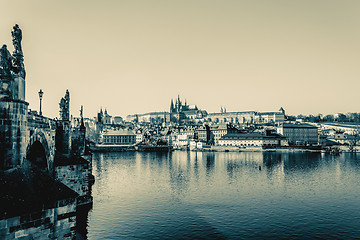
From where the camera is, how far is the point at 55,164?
2897 cm

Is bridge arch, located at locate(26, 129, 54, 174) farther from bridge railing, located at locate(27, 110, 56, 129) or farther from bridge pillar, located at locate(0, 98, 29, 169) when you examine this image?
bridge pillar, located at locate(0, 98, 29, 169)

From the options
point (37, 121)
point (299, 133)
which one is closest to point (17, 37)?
point (37, 121)

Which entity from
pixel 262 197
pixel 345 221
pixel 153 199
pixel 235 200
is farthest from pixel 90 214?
pixel 345 221

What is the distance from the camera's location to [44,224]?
48.7 ft

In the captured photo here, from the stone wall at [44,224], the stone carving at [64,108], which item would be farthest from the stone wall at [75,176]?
the stone wall at [44,224]

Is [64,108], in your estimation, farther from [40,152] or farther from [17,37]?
[17,37]

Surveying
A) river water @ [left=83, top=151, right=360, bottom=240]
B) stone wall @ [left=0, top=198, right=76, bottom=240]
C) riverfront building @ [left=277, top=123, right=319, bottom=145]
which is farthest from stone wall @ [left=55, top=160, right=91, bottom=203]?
riverfront building @ [left=277, top=123, right=319, bottom=145]

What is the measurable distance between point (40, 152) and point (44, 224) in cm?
1049

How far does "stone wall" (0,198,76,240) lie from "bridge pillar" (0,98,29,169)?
2974mm

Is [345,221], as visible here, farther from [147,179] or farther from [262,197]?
[147,179]

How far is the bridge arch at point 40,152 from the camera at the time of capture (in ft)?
70.3

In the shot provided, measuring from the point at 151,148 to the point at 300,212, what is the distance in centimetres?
14311

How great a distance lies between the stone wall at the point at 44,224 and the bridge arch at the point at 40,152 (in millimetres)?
6310

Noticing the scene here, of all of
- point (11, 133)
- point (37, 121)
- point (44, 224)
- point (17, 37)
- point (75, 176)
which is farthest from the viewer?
point (75, 176)
